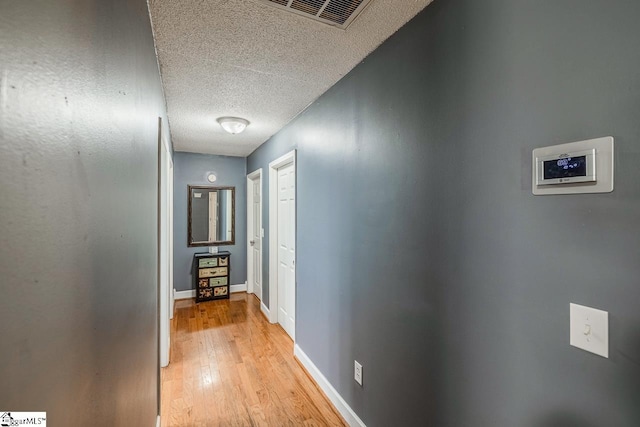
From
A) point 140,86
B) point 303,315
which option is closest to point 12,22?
point 140,86

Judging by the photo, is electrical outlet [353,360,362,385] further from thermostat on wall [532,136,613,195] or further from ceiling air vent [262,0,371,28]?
ceiling air vent [262,0,371,28]

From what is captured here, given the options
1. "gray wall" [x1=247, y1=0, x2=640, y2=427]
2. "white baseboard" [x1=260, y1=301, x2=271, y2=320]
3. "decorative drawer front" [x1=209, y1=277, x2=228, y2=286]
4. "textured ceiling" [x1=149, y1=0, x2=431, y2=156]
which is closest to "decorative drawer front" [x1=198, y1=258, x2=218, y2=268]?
"decorative drawer front" [x1=209, y1=277, x2=228, y2=286]

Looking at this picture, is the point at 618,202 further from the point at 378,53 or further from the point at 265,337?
the point at 265,337

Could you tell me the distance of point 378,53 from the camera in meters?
1.73

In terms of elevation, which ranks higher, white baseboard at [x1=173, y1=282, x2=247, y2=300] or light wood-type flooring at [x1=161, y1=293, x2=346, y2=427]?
white baseboard at [x1=173, y1=282, x2=247, y2=300]

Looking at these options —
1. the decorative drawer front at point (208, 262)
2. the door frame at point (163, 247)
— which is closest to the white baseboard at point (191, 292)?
the decorative drawer front at point (208, 262)

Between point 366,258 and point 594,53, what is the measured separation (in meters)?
1.35

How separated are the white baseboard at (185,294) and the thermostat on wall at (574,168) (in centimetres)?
498

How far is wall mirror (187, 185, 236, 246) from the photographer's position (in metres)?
4.79

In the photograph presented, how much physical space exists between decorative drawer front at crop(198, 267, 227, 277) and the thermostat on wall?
4.49 m

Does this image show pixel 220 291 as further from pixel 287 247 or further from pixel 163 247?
pixel 163 247

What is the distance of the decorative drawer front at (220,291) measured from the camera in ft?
15.2

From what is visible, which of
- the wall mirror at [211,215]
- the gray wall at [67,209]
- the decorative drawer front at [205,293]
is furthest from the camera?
the wall mirror at [211,215]

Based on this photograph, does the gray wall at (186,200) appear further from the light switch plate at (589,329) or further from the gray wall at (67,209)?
the light switch plate at (589,329)
